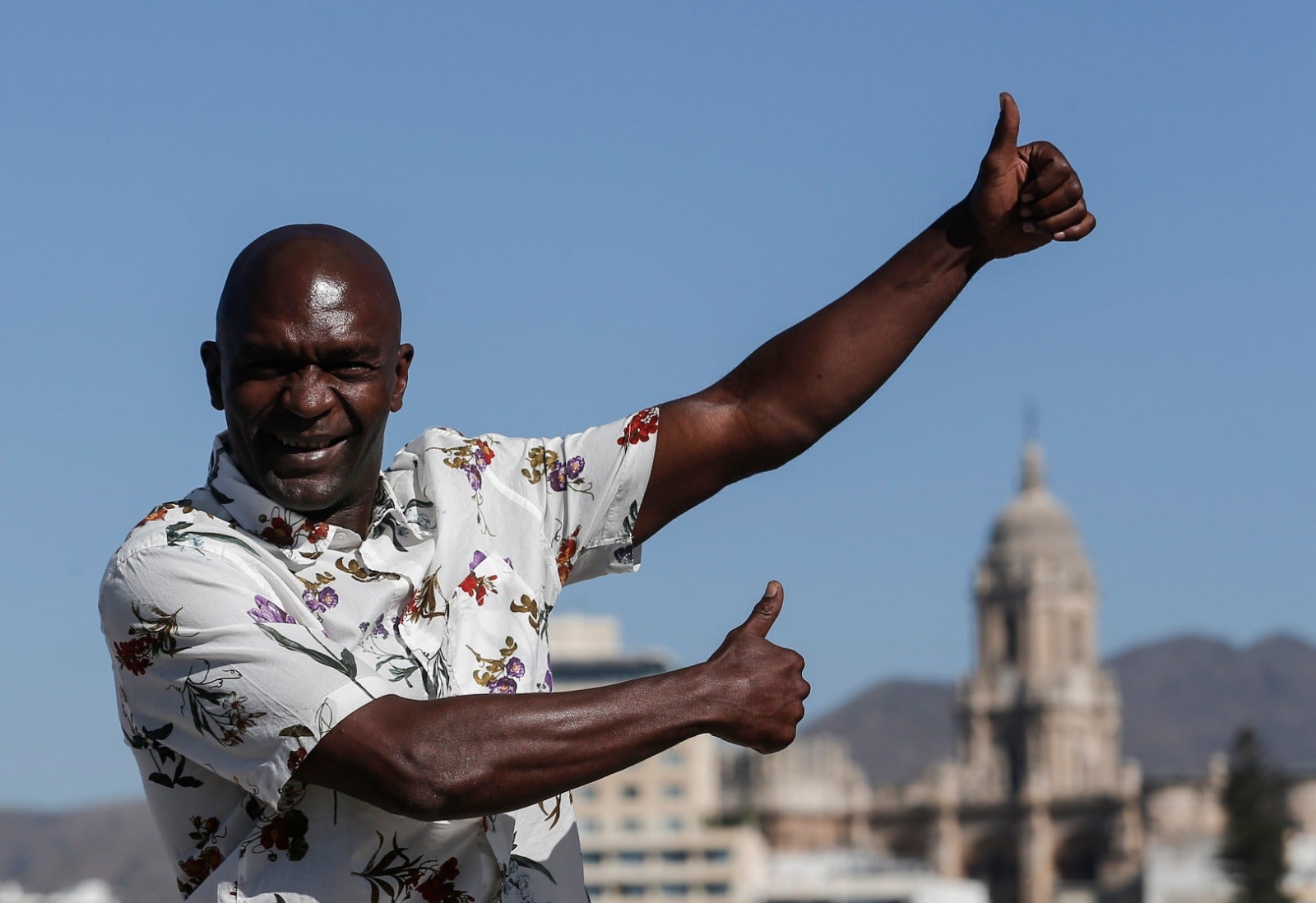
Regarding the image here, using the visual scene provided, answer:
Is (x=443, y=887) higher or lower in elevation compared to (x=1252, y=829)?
lower

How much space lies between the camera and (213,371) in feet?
7.48

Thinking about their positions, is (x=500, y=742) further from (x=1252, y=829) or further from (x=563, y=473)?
(x=1252, y=829)

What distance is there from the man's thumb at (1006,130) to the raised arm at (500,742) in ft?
2.51

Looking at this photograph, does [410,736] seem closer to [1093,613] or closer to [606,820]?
[606,820]

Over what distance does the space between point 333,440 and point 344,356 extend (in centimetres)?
8

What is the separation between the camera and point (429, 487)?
7.72ft

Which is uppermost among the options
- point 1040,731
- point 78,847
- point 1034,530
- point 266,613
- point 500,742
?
point 1034,530

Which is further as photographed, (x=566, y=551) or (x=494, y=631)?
(x=566, y=551)

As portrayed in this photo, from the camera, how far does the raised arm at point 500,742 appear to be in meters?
1.99

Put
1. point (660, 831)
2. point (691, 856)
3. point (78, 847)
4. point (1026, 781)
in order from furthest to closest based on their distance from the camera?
point (78, 847) < point (1026, 781) < point (660, 831) < point (691, 856)

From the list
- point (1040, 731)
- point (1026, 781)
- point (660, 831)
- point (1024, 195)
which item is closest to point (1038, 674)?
point (1040, 731)

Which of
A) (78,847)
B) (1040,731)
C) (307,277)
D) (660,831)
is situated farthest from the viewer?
(78,847)

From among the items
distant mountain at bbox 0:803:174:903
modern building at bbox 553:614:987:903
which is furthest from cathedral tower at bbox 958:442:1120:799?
distant mountain at bbox 0:803:174:903

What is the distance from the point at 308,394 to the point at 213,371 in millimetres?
178
